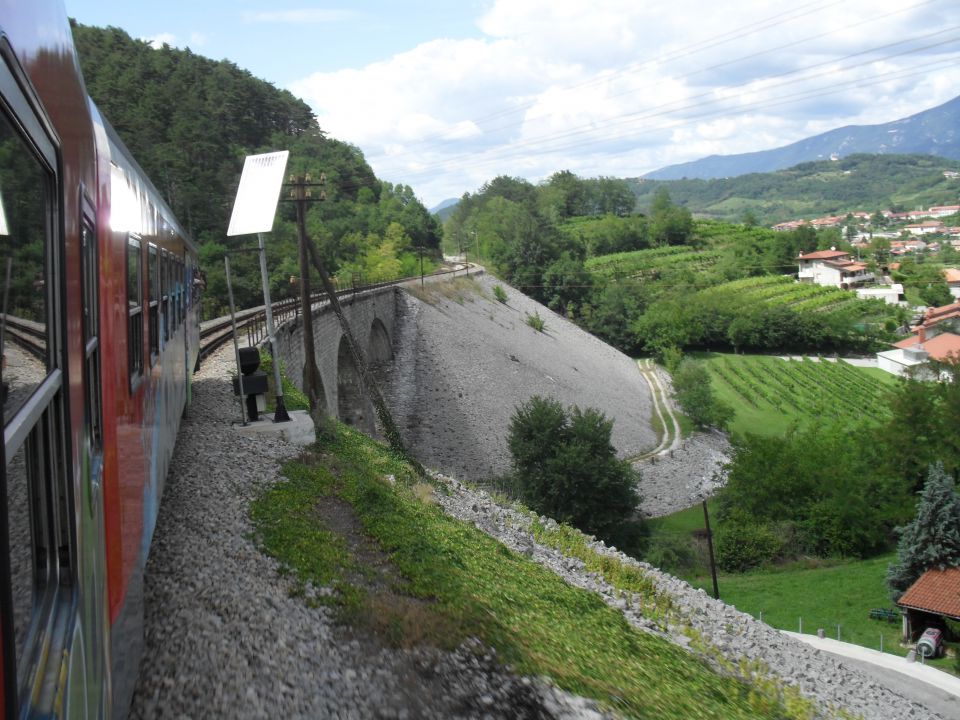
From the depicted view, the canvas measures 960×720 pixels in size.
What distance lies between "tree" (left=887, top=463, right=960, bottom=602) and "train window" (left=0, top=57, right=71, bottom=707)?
23234mm

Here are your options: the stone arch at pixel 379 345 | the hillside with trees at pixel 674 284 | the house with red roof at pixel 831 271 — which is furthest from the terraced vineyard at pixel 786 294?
the stone arch at pixel 379 345

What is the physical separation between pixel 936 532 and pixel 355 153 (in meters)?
62.4

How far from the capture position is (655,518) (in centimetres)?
2730

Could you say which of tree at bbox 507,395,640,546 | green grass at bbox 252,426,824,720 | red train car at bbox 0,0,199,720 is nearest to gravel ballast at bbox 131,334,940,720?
green grass at bbox 252,426,824,720

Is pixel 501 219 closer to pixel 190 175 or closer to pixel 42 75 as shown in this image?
pixel 190 175

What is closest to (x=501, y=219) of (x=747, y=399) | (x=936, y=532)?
(x=747, y=399)

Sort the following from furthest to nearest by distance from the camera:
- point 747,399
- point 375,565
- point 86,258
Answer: point 747,399 < point 375,565 < point 86,258

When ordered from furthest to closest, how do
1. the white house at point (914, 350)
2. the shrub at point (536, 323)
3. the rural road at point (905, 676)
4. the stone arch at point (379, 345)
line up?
the white house at point (914, 350) < the shrub at point (536, 323) < the stone arch at point (379, 345) < the rural road at point (905, 676)

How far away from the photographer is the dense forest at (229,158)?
34.6 metres

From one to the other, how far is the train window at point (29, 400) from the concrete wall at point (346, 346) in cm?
1482

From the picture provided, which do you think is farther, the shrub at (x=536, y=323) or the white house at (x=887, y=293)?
the white house at (x=887, y=293)

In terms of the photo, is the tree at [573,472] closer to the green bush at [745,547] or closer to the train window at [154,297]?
the green bush at [745,547]

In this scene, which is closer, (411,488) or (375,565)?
(375,565)

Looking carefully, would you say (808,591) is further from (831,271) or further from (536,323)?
(831,271)
